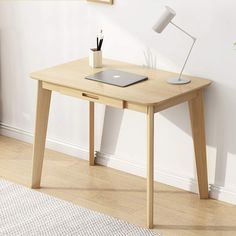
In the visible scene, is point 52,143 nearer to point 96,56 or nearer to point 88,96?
point 96,56

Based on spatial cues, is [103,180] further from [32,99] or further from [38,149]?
[32,99]

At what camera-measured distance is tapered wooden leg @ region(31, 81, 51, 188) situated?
3918 mm

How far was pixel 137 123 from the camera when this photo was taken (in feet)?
13.6

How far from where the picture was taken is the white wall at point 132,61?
3.71 meters

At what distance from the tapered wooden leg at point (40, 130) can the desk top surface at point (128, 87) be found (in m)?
0.13

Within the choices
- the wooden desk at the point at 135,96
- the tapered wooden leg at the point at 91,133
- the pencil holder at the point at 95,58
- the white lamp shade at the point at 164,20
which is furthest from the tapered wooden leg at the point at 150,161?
the tapered wooden leg at the point at 91,133

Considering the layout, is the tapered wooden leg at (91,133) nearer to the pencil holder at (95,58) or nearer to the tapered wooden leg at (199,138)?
the pencil holder at (95,58)

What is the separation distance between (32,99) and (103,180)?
0.87 m

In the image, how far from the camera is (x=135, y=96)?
3.48 meters

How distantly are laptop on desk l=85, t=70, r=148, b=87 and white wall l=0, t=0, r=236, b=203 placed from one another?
221mm

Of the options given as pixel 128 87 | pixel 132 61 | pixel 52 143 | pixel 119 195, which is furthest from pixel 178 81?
pixel 52 143

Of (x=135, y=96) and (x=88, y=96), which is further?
(x=88, y=96)

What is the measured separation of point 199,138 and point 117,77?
556 mm

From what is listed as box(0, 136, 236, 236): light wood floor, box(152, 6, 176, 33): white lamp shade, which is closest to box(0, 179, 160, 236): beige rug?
box(0, 136, 236, 236): light wood floor
